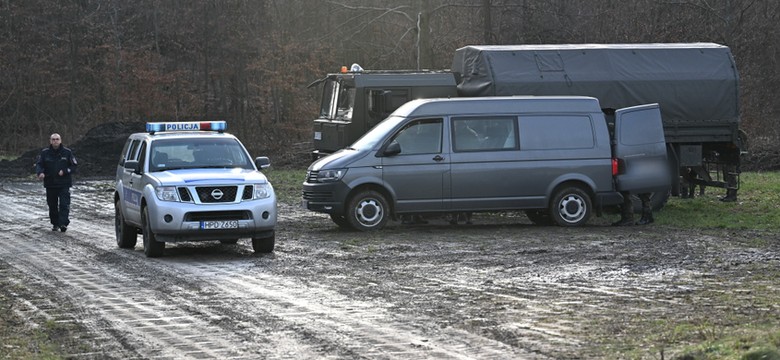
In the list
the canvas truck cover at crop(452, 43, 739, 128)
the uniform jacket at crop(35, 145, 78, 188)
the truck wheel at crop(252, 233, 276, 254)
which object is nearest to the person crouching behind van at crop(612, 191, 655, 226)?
the canvas truck cover at crop(452, 43, 739, 128)

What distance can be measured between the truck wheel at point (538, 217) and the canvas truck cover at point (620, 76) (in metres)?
2.55

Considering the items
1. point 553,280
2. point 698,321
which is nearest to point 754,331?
point 698,321

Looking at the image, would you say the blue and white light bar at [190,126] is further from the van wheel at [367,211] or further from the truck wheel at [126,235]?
the van wheel at [367,211]

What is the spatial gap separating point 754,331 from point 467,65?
1449cm

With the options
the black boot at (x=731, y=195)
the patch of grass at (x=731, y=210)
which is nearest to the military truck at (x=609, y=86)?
the black boot at (x=731, y=195)

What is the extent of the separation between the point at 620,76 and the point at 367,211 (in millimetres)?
6390

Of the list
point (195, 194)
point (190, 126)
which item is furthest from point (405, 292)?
point (190, 126)

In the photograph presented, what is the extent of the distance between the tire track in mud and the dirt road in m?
0.02

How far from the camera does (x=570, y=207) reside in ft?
66.8

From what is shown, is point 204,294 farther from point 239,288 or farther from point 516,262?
point 516,262

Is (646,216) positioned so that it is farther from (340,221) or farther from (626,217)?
(340,221)

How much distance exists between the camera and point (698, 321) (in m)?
10.2

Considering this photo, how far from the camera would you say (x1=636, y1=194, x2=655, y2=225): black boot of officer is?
2090cm

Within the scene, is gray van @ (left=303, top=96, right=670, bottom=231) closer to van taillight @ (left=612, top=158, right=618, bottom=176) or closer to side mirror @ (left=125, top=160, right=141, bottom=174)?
van taillight @ (left=612, top=158, right=618, bottom=176)
